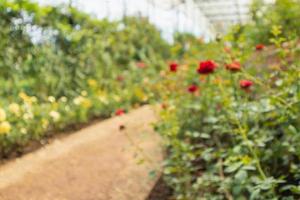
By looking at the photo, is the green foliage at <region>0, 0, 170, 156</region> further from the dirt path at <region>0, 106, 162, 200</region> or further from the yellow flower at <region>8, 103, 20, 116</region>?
the dirt path at <region>0, 106, 162, 200</region>

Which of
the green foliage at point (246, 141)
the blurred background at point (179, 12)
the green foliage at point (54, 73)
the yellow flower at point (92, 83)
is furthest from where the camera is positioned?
the blurred background at point (179, 12)

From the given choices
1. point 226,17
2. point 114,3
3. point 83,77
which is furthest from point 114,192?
point 226,17

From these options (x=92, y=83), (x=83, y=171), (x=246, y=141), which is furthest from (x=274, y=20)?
(x=246, y=141)

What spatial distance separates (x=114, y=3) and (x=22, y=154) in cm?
841

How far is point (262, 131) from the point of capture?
2400 millimetres

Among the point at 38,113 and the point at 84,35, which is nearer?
the point at 38,113

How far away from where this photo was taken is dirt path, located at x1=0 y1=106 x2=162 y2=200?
236cm

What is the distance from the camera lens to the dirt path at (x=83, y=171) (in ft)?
7.75

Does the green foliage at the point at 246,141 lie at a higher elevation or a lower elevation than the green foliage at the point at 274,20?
lower

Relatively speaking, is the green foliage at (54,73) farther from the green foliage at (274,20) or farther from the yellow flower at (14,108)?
the green foliage at (274,20)

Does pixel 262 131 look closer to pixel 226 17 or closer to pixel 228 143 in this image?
pixel 228 143

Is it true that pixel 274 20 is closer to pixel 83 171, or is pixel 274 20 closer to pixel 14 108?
pixel 14 108

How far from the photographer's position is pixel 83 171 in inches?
111

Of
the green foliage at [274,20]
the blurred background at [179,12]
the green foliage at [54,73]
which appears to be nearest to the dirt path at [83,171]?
the green foliage at [54,73]
